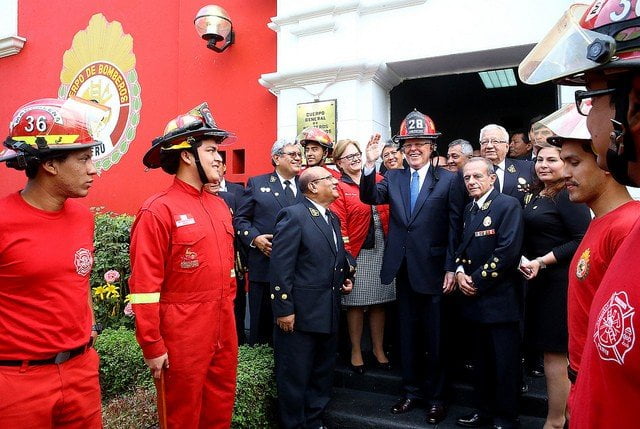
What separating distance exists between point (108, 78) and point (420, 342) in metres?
6.49

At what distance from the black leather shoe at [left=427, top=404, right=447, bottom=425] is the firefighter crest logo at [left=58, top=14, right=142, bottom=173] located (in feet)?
19.5

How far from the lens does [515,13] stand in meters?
4.93

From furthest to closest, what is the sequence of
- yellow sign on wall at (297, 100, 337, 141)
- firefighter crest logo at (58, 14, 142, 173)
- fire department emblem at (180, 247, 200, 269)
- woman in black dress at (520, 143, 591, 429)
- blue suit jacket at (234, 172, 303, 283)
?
firefighter crest logo at (58, 14, 142, 173) → yellow sign on wall at (297, 100, 337, 141) → blue suit jacket at (234, 172, 303, 283) → woman in black dress at (520, 143, 591, 429) → fire department emblem at (180, 247, 200, 269)

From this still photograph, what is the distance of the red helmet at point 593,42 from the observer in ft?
3.39

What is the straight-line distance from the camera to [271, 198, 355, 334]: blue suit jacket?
11.8 ft

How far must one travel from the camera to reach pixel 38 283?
7.19 ft

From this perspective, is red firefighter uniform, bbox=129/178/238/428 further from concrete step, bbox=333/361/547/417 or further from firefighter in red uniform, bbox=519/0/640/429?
firefighter in red uniform, bbox=519/0/640/429

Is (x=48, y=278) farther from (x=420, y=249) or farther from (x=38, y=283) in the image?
(x=420, y=249)

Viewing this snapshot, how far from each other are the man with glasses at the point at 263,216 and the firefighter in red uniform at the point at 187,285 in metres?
1.43

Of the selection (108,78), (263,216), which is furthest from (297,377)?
(108,78)

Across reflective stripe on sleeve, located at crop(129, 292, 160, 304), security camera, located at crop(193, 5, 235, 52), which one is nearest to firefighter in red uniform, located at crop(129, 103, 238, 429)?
reflective stripe on sleeve, located at crop(129, 292, 160, 304)

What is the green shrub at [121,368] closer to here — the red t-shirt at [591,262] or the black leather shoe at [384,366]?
the black leather shoe at [384,366]

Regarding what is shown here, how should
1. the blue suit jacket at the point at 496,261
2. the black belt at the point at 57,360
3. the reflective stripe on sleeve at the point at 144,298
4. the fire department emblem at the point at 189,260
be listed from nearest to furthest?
the black belt at the point at 57,360 < the reflective stripe on sleeve at the point at 144,298 < the fire department emblem at the point at 189,260 < the blue suit jacket at the point at 496,261

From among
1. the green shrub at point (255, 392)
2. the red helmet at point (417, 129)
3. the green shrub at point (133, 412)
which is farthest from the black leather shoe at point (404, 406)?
the red helmet at point (417, 129)
